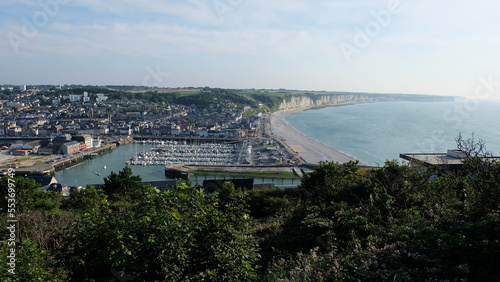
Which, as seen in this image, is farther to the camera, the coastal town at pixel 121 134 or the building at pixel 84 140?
the building at pixel 84 140

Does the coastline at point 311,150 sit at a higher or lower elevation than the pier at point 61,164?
higher

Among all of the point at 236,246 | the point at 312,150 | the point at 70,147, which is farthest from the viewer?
the point at 312,150

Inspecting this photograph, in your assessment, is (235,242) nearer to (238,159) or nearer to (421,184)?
(421,184)

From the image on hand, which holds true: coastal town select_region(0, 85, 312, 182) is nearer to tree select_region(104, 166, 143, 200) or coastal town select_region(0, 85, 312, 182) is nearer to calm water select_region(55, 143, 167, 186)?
calm water select_region(55, 143, 167, 186)

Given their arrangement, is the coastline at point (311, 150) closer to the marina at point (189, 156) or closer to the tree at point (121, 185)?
the marina at point (189, 156)

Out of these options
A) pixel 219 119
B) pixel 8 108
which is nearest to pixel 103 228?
pixel 219 119

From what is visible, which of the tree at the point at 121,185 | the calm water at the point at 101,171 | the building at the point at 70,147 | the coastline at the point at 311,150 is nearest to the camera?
the tree at the point at 121,185

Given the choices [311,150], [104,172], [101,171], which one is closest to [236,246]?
[104,172]

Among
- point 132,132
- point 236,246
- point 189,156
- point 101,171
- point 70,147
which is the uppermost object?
point 236,246

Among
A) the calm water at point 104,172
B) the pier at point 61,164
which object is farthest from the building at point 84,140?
the calm water at point 104,172

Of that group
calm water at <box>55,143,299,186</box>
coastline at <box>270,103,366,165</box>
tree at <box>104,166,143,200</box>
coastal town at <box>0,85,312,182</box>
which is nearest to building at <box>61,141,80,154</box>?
coastal town at <box>0,85,312,182</box>

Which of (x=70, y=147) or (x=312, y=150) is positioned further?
(x=312, y=150)

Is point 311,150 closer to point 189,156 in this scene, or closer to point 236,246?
point 189,156
